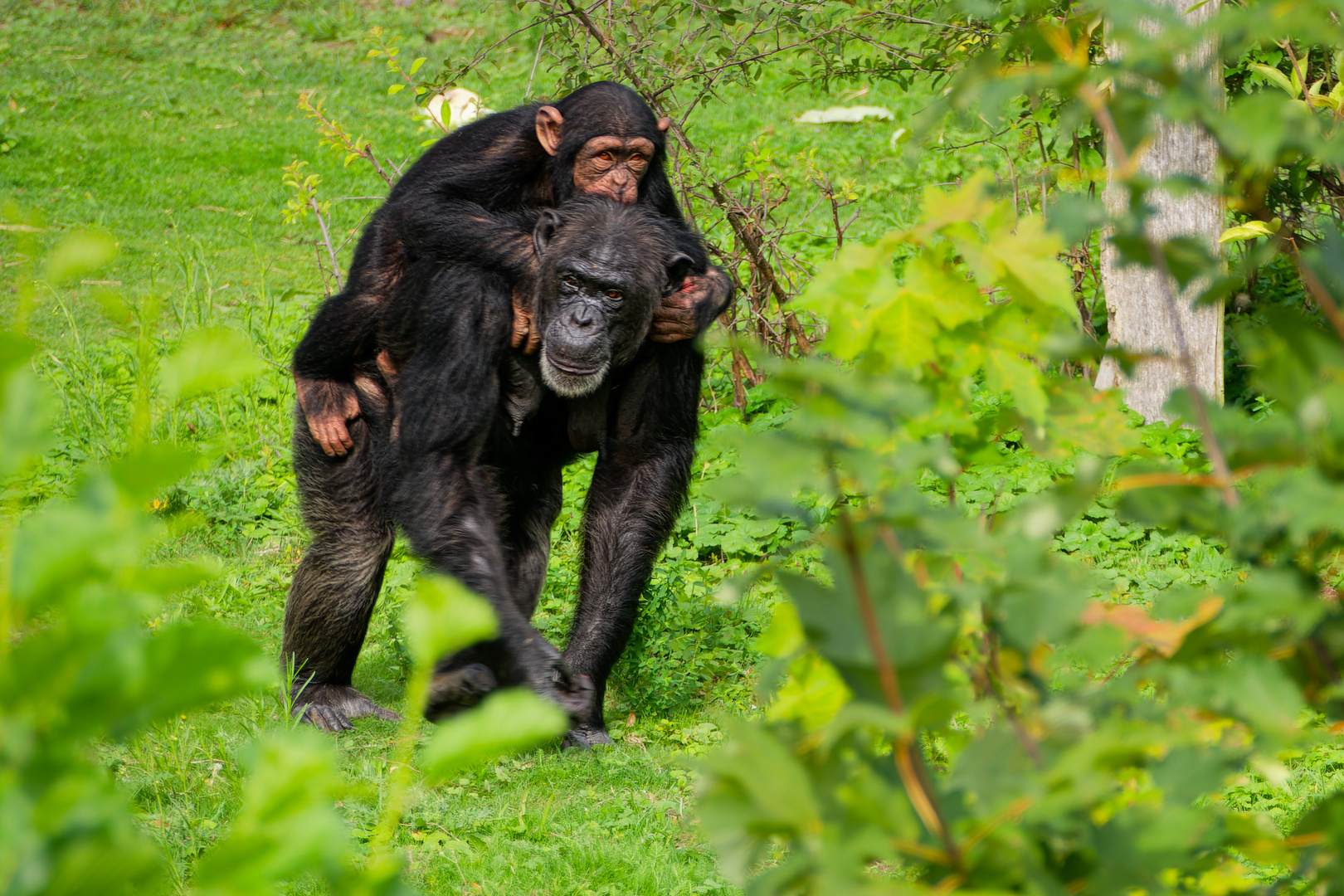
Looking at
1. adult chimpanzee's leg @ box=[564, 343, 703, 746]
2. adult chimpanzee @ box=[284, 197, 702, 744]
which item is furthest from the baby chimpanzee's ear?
adult chimpanzee's leg @ box=[564, 343, 703, 746]

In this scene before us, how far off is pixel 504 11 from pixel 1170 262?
1469 cm

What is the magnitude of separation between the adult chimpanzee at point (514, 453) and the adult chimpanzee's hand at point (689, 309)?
2.0 inches

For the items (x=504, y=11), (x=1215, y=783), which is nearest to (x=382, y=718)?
(x=1215, y=783)

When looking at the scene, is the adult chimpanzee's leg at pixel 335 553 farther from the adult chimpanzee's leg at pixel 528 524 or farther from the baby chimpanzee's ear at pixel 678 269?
the baby chimpanzee's ear at pixel 678 269

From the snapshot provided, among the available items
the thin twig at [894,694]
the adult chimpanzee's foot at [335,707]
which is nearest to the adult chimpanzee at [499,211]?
the adult chimpanzee's foot at [335,707]

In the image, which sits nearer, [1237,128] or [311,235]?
[1237,128]

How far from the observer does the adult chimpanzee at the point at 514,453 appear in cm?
371

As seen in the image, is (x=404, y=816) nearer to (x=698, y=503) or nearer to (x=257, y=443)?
(x=698, y=503)

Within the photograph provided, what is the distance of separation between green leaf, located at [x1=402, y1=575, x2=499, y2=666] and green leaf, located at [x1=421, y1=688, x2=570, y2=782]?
41mm

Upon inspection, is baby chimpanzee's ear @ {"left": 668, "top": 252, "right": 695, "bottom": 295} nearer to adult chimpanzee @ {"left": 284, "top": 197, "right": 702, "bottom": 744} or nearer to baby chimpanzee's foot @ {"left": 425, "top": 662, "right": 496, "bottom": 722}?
adult chimpanzee @ {"left": 284, "top": 197, "right": 702, "bottom": 744}

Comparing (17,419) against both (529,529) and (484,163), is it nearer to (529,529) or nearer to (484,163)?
(484,163)

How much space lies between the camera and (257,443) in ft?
23.4

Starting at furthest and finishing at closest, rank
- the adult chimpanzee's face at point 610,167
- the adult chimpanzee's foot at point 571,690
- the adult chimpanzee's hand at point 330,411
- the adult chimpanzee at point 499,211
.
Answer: the adult chimpanzee's hand at point 330,411
the adult chimpanzee's face at point 610,167
the adult chimpanzee at point 499,211
the adult chimpanzee's foot at point 571,690

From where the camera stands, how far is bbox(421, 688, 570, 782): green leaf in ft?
2.35
